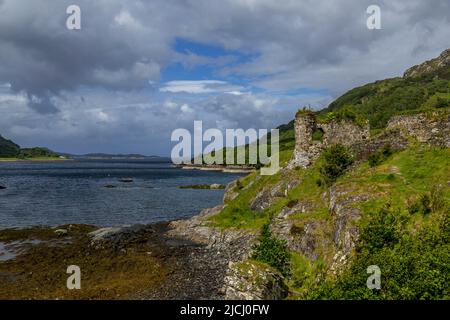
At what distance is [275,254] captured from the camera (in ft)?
92.3

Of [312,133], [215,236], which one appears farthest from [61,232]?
[312,133]

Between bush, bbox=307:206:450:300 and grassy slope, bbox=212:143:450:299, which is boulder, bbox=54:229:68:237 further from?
bush, bbox=307:206:450:300

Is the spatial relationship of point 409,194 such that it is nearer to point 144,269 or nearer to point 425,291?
point 425,291

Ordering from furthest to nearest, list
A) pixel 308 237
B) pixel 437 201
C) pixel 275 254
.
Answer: pixel 308 237, pixel 275 254, pixel 437 201

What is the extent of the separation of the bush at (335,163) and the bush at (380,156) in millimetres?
2623

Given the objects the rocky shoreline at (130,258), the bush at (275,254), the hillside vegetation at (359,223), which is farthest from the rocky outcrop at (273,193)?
the bush at (275,254)

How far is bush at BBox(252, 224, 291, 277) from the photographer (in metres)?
27.6

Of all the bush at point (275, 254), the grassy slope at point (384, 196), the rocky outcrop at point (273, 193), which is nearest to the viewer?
the grassy slope at point (384, 196)

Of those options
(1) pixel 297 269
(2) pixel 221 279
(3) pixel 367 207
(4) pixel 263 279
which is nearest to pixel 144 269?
(2) pixel 221 279

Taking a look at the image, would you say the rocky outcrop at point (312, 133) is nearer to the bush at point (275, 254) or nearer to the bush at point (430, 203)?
the bush at point (275, 254)

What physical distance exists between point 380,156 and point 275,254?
16.0m

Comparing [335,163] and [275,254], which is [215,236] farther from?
[275,254]

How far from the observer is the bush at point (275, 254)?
27578mm
